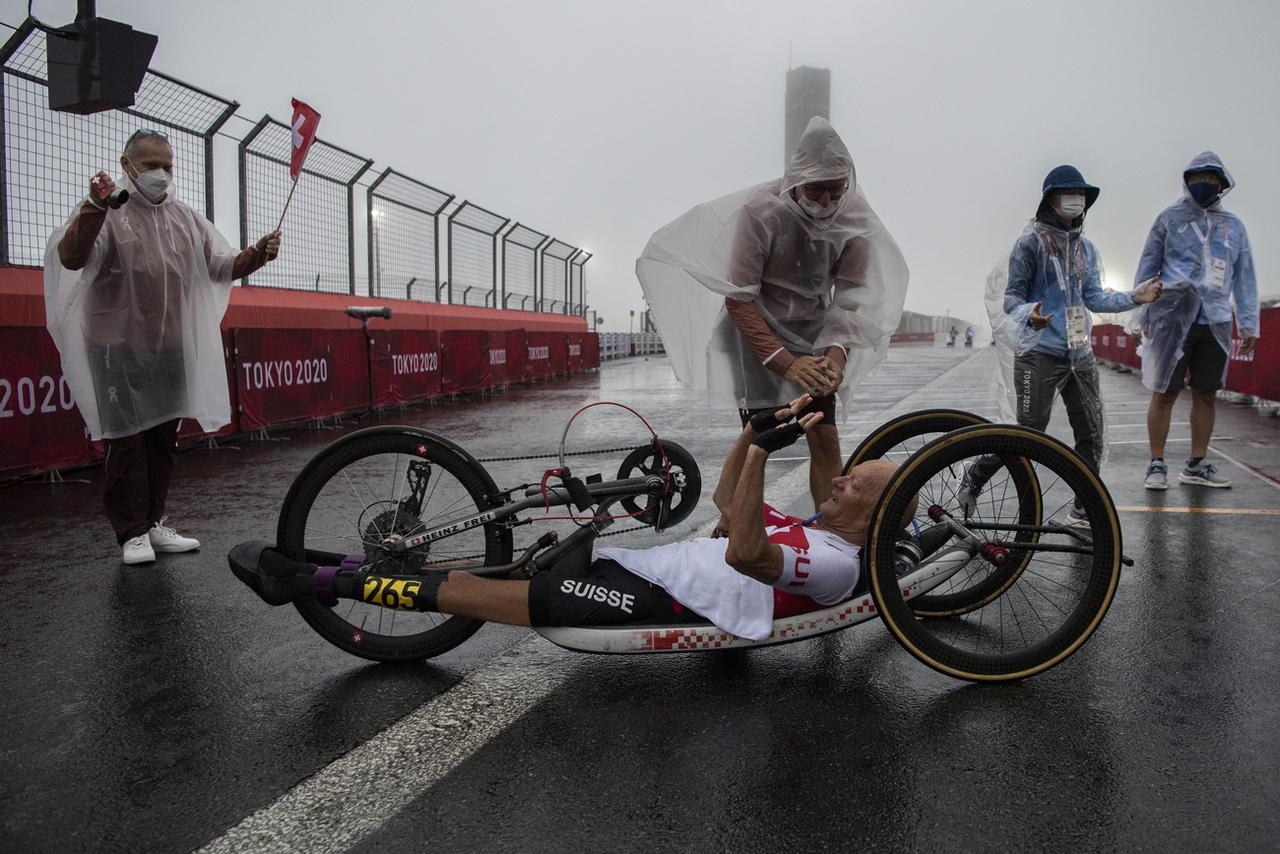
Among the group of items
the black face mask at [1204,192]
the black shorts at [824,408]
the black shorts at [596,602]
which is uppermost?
the black face mask at [1204,192]

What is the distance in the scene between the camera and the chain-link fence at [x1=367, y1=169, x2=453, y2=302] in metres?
16.3

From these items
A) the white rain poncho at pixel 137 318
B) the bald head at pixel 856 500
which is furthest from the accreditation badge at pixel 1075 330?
the white rain poncho at pixel 137 318

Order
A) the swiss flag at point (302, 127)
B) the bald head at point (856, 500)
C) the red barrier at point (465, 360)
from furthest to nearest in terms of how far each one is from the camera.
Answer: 1. the red barrier at point (465, 360)
2. the swiss flag at point (302, 127)
3. the bald head at point (856, 500)

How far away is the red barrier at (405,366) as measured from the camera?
12.1 m

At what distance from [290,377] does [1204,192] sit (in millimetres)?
8526

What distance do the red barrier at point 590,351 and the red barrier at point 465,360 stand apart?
27.2ft

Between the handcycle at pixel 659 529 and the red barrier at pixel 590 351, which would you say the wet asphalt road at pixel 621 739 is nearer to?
the handcycle at pixel 659 529

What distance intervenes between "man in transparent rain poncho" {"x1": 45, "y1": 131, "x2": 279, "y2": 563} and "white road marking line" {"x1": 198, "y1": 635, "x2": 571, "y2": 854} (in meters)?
2.50

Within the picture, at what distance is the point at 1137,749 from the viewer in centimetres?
232

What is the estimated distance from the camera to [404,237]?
17.6m

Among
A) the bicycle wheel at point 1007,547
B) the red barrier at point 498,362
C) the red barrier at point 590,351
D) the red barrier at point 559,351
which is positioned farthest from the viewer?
the red barrier at point 590,351

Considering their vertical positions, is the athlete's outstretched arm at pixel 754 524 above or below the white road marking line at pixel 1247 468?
above

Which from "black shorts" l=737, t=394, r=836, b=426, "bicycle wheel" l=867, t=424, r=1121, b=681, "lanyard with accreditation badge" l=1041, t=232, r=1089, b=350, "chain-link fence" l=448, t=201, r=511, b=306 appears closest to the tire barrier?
"chain-link fence" l=448, t=201, r=511, b=306

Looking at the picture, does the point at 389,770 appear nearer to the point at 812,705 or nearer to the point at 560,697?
the point at 560,697
